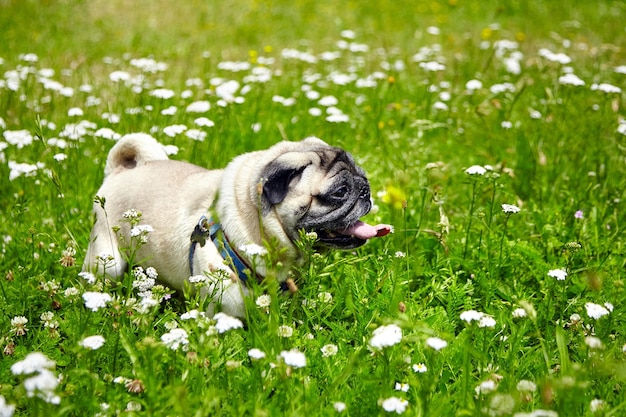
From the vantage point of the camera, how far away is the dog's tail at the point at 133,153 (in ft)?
14.6

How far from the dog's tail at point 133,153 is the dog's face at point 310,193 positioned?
4.30 feet

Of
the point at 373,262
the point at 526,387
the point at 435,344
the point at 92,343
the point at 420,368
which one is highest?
the point at 92,343

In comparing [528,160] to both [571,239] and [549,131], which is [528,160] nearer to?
[549,131]

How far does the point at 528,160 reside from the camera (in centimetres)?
553

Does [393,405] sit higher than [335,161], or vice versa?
[335,161]

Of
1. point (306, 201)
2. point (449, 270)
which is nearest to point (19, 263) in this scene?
point (306, 201)

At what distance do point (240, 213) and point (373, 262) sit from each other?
0.94 metres

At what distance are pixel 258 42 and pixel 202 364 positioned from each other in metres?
8.24

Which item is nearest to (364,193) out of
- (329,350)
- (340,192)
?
(340,192)

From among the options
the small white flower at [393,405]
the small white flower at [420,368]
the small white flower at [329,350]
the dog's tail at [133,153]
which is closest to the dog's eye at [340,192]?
the small white flower at [329,350]

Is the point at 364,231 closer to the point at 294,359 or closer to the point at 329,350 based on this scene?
the point at 329,350

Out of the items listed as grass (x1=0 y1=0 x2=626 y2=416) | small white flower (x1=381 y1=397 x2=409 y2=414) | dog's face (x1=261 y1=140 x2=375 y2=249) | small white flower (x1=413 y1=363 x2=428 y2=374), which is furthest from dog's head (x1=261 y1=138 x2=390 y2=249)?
small white flower (x1=381 y1=397 x2=409 y2=414)

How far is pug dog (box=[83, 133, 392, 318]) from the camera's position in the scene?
347 cm

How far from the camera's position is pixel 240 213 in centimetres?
357
